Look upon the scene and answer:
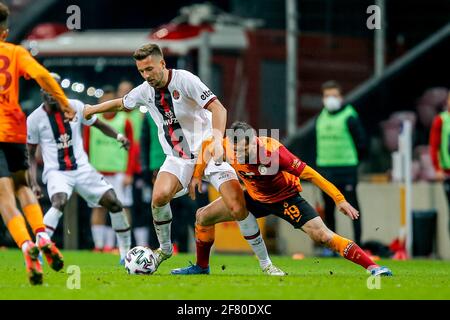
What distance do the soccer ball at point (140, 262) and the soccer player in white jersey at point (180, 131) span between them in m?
0.12

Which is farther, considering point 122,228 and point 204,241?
point 122,228

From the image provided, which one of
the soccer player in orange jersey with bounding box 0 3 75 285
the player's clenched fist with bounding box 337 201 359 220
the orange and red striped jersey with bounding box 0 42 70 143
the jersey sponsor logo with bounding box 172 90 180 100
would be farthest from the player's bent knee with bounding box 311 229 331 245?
the orange and red striped jersey with bounding box 0 42 70 143

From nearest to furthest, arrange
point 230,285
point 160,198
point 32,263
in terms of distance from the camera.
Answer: point 32,263
point 230,285
point 160,198

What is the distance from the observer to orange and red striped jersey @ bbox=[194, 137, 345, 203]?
32.8 ft

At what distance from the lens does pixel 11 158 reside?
30.6 ft

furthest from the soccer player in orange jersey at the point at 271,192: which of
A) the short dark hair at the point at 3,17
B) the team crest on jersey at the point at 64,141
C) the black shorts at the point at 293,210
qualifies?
the team crest on jersey at the point at 64,141

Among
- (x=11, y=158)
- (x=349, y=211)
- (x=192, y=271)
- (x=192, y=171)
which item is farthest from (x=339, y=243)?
(x=11, y=158)

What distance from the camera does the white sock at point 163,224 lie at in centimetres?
1068

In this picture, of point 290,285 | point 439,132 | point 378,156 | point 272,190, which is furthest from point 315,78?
point 290,285

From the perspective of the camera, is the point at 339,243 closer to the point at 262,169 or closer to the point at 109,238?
the point at 262,169

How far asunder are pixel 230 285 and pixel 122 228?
371 centimetres

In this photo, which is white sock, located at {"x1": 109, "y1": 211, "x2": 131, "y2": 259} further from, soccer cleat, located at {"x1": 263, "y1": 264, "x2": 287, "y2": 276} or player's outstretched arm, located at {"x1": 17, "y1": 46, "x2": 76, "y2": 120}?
player's outstretched arm, located at {"x1": 17, "y1": 46, "x2": 76, "y2": 120}

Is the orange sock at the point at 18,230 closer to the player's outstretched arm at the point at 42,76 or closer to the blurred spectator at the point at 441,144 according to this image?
the player's outstretched arm at the point at 42,76
